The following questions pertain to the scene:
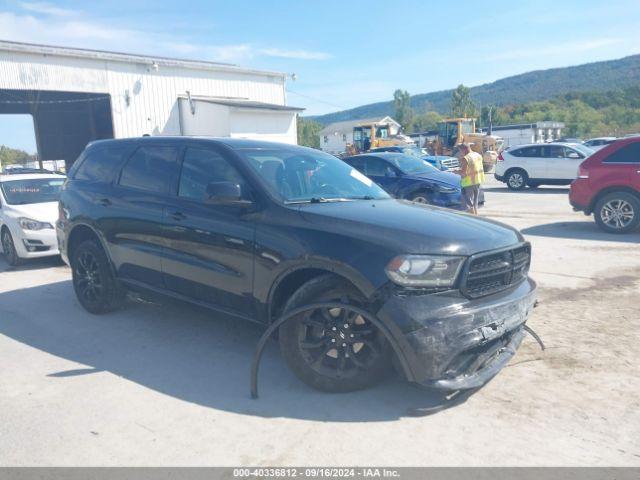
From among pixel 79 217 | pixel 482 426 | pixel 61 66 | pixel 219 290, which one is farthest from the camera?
pixel 61 66

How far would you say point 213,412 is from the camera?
3668 millimetres

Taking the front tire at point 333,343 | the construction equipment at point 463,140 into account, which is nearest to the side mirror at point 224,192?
the front tire at point 333,343

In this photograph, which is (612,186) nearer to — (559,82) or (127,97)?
(127,97)

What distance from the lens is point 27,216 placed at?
8.63 meters

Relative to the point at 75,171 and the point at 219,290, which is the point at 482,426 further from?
the point at 75,171

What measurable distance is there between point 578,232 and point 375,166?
516 cm

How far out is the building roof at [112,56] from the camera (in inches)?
880

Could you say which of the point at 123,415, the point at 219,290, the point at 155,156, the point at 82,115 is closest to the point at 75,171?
the point at 155,156

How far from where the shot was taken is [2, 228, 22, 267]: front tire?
8.77 metres

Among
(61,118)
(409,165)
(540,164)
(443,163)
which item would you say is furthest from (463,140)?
(61,118)

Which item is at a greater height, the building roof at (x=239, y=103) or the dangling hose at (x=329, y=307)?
the building roof at (x=239, y=103)

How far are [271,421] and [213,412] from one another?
1.43 feet

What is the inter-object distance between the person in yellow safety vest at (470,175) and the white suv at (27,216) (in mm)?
7833

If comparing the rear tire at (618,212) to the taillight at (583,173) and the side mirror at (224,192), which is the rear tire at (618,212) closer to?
the taillight at (583,173)
